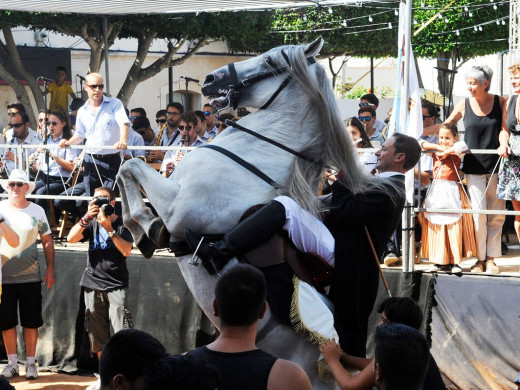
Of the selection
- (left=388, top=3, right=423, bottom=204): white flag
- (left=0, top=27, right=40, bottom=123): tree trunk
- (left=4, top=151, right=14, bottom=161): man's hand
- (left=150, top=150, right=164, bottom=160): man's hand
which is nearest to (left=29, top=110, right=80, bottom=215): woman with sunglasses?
(left=4, top=151, right=14, bottom=161): man's hand

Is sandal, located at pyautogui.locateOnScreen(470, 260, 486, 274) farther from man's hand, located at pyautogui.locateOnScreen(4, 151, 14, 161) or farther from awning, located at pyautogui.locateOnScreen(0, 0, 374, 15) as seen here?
man's hand, located at pyautogui.locateOnScreen(4, 151, 14, 161)

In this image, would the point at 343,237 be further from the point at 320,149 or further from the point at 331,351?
the point at 331,351

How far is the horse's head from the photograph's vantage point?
5188 millimetres

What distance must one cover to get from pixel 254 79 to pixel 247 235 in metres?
1.06

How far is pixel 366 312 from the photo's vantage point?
501 centimetres

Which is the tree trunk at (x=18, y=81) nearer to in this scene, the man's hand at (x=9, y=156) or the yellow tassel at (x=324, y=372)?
the man's hand at (x=9, y=156)

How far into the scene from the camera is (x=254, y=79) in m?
5.24

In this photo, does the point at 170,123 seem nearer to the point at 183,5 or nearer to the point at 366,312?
the point at 183,5

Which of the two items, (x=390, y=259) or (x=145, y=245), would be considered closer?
(x=145, y=245)

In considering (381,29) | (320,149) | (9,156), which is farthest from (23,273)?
(381,29)

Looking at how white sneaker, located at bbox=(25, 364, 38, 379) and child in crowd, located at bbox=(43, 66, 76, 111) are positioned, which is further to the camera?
child in crowd, located at bbox=(43, 66, 76, 111)

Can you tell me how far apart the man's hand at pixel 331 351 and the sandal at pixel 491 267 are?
409cm

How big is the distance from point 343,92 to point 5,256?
30711mm

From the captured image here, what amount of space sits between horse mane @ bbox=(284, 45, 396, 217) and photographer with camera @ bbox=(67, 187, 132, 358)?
4.18 m
